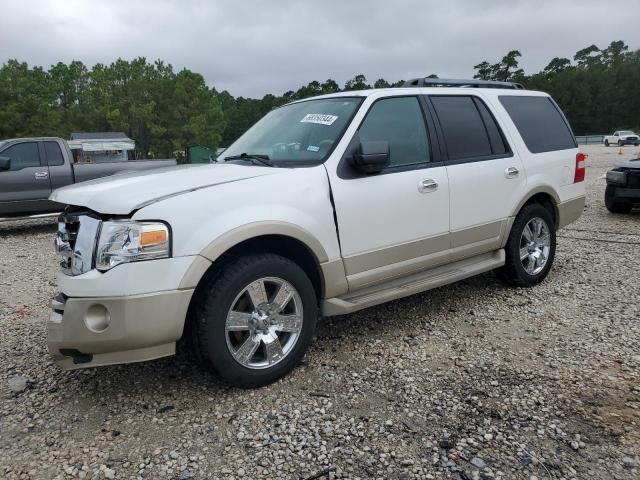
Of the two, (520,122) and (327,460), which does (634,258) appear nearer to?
(520,122)

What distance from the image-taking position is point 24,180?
960 cm

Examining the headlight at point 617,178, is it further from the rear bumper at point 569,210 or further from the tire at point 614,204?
the rear bumper at point 569,210

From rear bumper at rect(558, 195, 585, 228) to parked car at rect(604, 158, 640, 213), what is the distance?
12.9 feet

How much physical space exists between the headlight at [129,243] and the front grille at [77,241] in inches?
3.2

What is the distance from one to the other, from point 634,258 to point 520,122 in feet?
8.45

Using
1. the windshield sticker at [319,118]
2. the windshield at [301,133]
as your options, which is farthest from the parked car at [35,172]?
the windshield sticker at [319,118]

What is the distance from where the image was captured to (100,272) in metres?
2.73

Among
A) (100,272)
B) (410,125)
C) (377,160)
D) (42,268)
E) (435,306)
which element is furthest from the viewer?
(42,268)

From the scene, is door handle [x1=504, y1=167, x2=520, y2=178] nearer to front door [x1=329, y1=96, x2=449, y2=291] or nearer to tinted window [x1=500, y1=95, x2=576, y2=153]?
tinted window [x1=500, y1=95, x2=576, y2=153]

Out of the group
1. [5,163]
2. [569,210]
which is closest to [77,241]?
[569,210]

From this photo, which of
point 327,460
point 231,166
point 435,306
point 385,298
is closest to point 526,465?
point 327,460

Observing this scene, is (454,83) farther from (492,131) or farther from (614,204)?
(614,204)

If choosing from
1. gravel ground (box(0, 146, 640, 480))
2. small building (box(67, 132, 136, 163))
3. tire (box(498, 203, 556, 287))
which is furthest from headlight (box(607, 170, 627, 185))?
small building (box(67, 132, 136, 163))

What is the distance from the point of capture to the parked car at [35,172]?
9469 mm
